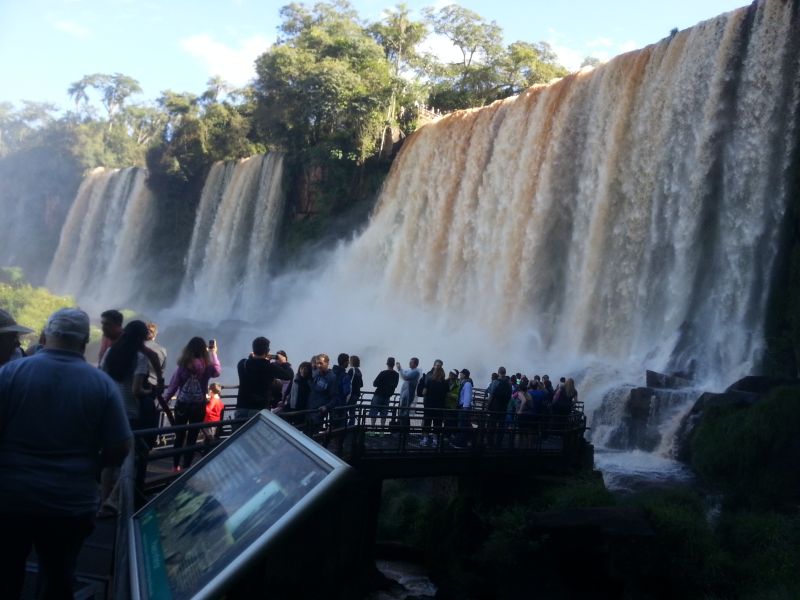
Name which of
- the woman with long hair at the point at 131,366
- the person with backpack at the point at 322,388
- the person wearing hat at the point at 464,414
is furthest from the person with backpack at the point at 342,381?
the woman with long hair at the point at 131,366

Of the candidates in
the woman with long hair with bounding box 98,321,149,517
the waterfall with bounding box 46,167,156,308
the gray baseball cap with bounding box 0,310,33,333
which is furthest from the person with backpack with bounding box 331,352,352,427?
the waterfall with bounding box 46,167,156,308

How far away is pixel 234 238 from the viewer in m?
39.9

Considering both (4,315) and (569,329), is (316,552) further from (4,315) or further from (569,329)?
(569,329)

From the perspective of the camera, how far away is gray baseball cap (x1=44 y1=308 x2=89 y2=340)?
3.20 metres

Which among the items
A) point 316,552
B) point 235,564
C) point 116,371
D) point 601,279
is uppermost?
point 601,279

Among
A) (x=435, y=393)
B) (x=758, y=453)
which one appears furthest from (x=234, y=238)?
(x=758, y=453)

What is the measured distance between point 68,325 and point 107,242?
165ft

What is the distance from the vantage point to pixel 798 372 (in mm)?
16594

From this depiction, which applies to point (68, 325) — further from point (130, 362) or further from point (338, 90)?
point (338, 90)

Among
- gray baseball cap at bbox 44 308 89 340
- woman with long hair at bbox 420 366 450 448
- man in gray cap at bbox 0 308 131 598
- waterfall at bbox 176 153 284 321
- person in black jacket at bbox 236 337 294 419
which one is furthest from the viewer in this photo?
waterfall at bbox 176 153 284 321

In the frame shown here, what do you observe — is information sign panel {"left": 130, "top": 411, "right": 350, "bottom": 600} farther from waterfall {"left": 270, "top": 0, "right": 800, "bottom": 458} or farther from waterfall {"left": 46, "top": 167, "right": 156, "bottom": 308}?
waterfall {"left": 46, "top": 167, "right": 156, "bottom": 308}

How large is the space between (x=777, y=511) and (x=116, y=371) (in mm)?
9632

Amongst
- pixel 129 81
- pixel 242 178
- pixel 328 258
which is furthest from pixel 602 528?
pixel 129 81

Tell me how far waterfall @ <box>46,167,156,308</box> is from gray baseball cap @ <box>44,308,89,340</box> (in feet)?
152
